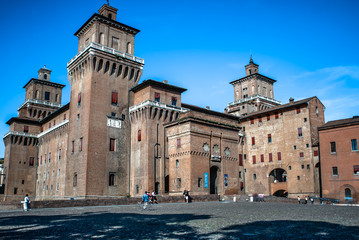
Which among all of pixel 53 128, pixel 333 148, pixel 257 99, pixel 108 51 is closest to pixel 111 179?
pixel 108 51

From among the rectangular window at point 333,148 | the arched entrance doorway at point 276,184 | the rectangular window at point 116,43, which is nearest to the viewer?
the rectangular window at point 333,148

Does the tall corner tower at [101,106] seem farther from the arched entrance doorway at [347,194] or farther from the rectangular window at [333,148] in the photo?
the arched entrance doorway at [347,194]

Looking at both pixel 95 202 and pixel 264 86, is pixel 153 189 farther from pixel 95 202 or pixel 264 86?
pixel 264 86

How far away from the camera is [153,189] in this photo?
141 feet

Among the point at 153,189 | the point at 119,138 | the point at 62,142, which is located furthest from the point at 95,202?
the point at 62,142

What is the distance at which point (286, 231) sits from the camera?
12.8m

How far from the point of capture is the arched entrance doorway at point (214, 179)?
44.8 metres

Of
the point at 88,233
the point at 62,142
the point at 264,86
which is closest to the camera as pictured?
the point at 88,233


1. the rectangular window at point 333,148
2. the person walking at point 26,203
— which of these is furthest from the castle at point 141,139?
the person walking at point 26,203

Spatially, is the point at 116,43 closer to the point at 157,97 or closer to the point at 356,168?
the point at 157,97

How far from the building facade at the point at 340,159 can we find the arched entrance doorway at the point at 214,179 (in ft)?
48.9

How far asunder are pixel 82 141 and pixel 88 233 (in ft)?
110

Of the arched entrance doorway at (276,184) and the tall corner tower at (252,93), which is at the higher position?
the tall corner tower at (252,93)

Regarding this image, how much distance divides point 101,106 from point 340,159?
32.8 meters
